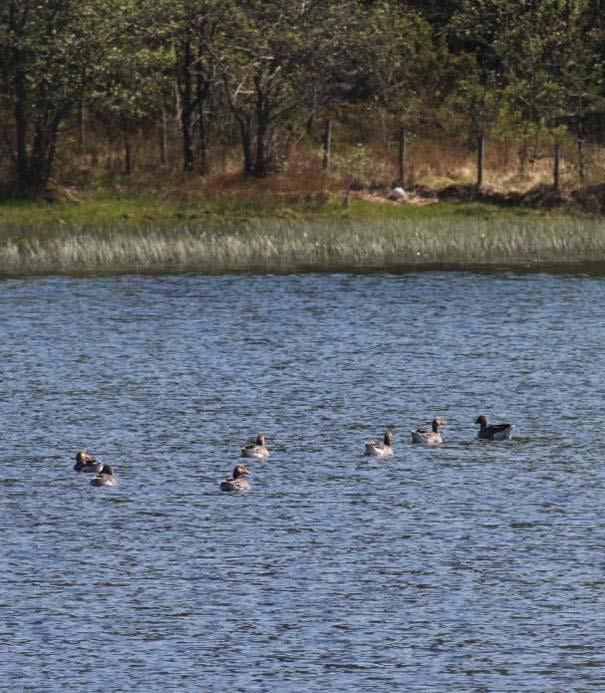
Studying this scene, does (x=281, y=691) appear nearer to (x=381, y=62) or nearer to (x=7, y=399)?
(x=7, y=399)

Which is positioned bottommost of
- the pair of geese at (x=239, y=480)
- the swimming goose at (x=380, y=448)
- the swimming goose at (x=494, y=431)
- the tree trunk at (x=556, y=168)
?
the tree trunk at (x=556, y=168)

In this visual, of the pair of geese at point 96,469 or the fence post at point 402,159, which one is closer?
the pair of geese at point 96,469

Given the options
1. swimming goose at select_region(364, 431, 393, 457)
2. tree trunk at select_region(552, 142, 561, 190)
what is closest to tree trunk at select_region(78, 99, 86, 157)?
tree trunk at select_region(552, 142, 561, 190)

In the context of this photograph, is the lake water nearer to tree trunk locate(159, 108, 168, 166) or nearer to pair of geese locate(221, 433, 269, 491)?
pair of geese locate(221, 433, 269, 491)

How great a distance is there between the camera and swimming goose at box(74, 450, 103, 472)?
95.2ft

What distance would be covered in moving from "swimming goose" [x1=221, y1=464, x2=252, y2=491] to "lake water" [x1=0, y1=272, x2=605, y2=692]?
8.6 inches

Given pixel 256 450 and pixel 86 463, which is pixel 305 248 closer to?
pixel 256 450

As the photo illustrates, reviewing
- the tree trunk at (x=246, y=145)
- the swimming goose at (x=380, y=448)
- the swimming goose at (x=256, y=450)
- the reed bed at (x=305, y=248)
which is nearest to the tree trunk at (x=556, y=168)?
the reed bed at (x=305, y=248)

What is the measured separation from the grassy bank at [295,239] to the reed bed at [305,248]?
0.13 feet

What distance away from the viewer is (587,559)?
23922 mm

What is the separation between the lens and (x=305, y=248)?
66312mm

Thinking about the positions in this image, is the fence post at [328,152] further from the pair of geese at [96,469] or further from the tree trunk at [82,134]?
the pair of geese at [96,469]

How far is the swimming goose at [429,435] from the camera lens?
105ft

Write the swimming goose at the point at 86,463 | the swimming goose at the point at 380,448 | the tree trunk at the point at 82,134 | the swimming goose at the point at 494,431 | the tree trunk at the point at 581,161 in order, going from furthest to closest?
1. the tree trunk at the point at 82,134
2. the tree trunk at the point at 581,161
3. the swimming goose at the point at 494,431
4. the swimming goose at the point at 380,448
5. the swimming goose at the point at 86,463
